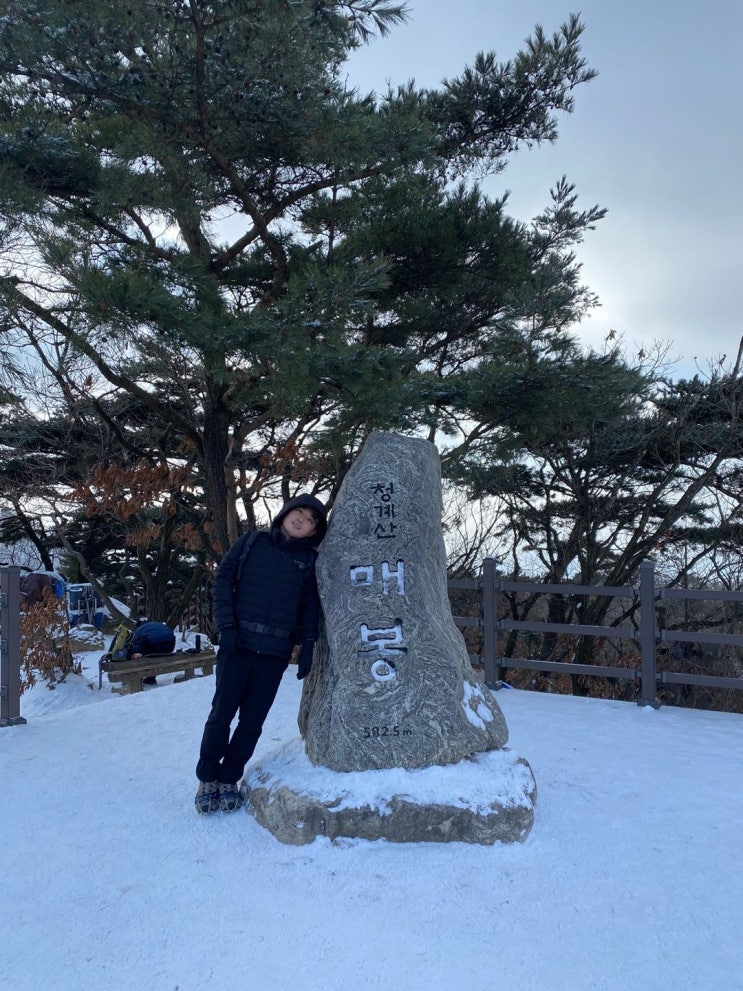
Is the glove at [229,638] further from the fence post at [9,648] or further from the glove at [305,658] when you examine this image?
the fence post at [9,648]

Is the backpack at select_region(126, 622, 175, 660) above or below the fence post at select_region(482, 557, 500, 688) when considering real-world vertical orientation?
below

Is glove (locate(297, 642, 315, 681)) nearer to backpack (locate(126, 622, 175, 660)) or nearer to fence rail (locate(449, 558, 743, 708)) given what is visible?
fence rail (locate(449, 558, 743, 708))

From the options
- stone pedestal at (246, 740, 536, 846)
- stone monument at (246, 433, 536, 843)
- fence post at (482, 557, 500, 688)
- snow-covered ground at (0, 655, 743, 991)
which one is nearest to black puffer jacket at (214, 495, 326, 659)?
stone monument at (246, 433, 536, 843)

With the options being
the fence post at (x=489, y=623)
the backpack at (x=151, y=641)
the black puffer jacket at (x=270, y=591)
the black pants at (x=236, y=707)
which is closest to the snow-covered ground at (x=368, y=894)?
the black pants at (x=236, y=707)

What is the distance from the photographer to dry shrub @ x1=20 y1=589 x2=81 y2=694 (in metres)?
10.2

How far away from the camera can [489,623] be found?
722 cm

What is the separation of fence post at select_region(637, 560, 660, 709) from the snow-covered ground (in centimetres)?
176

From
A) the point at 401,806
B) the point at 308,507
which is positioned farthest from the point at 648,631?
the point at 308,507

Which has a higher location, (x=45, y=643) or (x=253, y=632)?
(x=253, y=632)

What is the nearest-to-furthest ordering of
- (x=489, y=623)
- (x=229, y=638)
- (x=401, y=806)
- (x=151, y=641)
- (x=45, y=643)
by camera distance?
(x=401, y=806), (x=229, y=638), (x=489, y=623), (x=151, y=641), (x=45, y=643)

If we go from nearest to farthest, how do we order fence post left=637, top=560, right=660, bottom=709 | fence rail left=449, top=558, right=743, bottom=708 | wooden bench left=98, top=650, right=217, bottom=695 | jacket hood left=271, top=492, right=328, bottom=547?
jacket hood left=271, top=492, right=328, bottom=547 < fence rail left=449, top=558, right=743, bottom=708 < fence post left=637, top=560, right=660, bottom=709 < wooden bench left=98, top=650, right=217, bottom=695

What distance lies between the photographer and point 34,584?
43.3 feet

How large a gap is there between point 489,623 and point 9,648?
164 inches

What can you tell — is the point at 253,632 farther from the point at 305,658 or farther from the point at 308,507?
the point at 308,507
